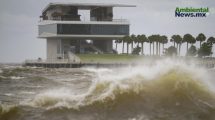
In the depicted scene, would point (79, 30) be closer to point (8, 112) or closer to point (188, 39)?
point (188, 39)

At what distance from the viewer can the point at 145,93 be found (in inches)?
844

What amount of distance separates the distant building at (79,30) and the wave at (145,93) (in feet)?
396

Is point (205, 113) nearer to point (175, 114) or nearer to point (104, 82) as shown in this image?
point (175, 114)

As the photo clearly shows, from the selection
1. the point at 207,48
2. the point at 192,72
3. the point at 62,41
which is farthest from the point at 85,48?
the point at 192,72

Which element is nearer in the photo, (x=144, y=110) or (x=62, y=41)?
(x=144, y=110)

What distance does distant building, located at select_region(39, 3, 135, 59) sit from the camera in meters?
145

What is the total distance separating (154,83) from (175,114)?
373cm

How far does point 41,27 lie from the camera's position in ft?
517

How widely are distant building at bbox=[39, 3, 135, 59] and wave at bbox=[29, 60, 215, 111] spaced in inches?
4753

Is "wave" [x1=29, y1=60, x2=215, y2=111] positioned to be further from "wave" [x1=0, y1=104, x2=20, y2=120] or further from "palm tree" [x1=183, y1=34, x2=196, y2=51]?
"palm tree" [x1=183, y1=34, x2=196, y2=51]

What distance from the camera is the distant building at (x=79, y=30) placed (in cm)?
14488

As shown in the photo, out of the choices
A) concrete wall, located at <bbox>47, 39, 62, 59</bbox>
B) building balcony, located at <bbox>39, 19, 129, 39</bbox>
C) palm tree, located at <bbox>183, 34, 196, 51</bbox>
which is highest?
building balcony, located at <bbox>39, 19, 129, 39</bbox>

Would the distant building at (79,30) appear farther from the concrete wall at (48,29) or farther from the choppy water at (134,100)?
the choppy water at (134,100)

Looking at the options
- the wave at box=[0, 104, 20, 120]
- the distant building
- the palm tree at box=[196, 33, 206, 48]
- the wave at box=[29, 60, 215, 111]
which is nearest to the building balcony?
the distant building
